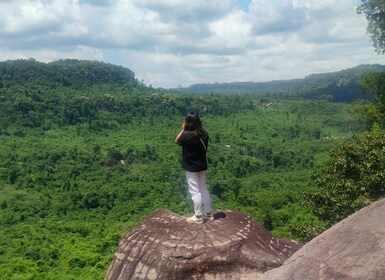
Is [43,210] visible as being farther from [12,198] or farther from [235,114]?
[235,114]

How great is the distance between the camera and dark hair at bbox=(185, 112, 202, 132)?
814 centimetres

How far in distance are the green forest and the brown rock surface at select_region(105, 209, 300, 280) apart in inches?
264

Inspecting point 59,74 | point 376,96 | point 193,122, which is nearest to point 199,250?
point 193,122

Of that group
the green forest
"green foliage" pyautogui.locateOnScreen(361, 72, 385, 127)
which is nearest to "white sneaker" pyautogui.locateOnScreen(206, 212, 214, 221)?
the green forest

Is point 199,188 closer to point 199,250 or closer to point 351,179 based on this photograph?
point 199,250

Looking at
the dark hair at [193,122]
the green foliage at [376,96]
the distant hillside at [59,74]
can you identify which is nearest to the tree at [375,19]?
the green foliage at [376,96]

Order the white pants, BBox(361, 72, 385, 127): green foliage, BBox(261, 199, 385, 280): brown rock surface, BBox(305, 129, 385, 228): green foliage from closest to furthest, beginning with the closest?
1. BBox(261, 199, 385, 280): brown rock surface
2. the white pants
3. BBox(305, 129, 385, 228): green foliage
4. BBox(361, 72, 385, 127): green foliage

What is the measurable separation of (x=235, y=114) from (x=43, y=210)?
192ft

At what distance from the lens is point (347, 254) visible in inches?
218

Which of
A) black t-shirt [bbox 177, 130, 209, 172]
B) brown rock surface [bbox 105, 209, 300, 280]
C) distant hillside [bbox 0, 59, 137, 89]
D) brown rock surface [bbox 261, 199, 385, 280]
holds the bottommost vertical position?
brown rock surface [bbox 105, 209, 300, 280]

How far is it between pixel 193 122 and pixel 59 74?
379ft

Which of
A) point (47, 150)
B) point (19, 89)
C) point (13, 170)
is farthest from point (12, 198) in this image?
point (19, 89)

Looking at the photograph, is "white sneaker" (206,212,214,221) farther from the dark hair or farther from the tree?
the tree

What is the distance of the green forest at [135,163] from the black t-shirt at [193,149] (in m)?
6.86
